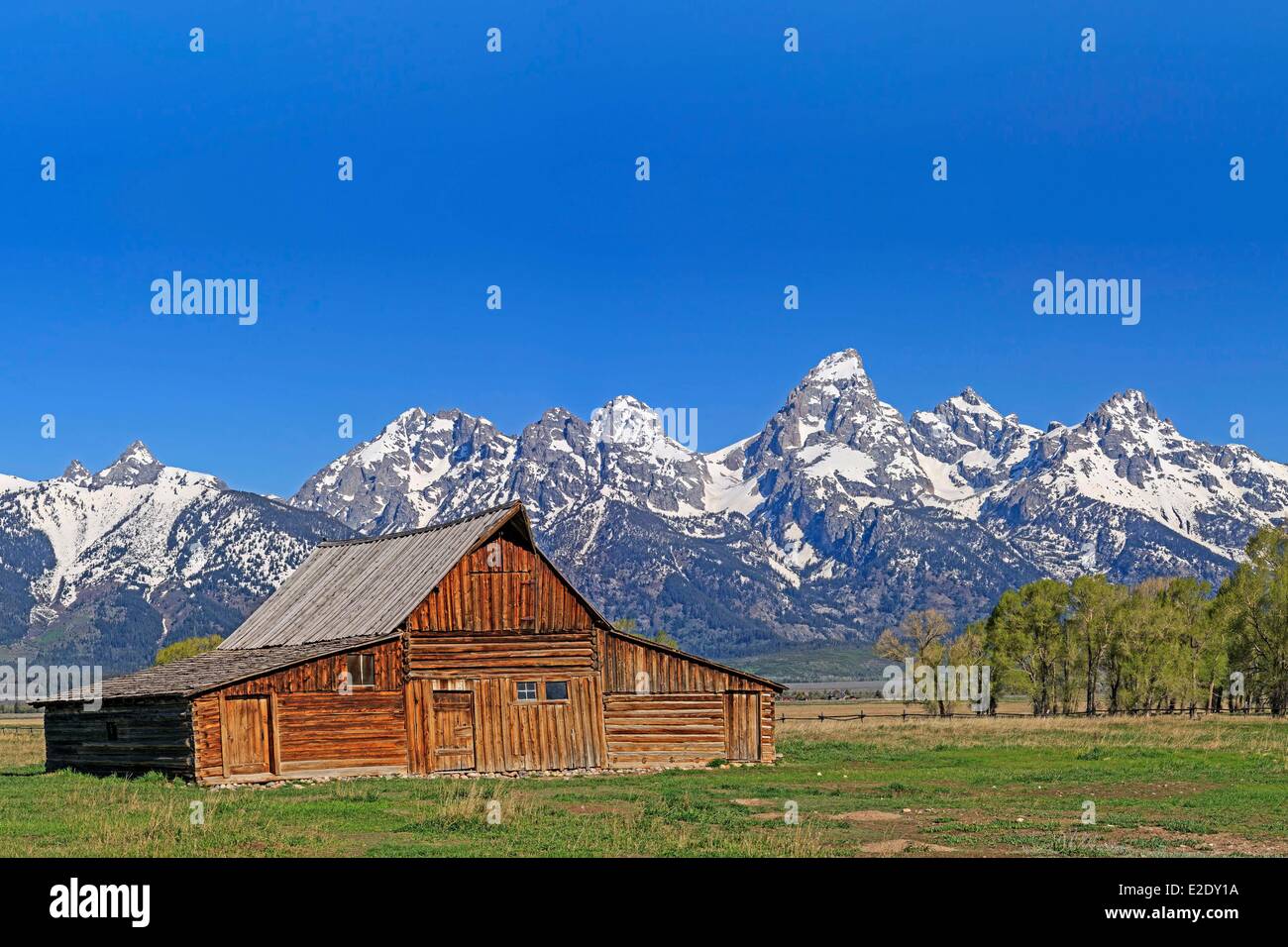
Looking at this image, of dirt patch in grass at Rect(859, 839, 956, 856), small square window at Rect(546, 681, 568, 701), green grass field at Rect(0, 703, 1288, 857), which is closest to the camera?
dirt patch in grass at Rect(859, 839, 956, 856)

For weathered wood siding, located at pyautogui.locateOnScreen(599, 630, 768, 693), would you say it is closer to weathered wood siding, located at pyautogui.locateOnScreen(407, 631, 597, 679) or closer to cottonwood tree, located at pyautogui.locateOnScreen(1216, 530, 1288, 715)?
weathered wood siding, located at pyautogui.locateOnScreen(407, 631, 597, 679)

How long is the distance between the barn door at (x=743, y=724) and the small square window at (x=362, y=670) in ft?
42.0

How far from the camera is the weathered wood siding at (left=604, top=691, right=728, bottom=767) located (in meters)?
47.2

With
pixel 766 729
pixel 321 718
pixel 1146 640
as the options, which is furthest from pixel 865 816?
pixel 1146 640

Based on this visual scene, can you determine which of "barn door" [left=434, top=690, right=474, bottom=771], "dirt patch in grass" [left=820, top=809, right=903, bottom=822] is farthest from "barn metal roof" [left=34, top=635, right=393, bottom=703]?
"dirt patch in grass" [left=820, top=809, right=903, bottom=822]

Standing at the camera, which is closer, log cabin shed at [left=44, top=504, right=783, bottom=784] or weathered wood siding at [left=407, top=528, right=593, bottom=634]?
log cabin shed at [left=44, top=504, right=783, bottom=784]

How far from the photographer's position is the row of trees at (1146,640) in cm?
9088

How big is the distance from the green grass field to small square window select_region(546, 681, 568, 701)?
3140 mm
